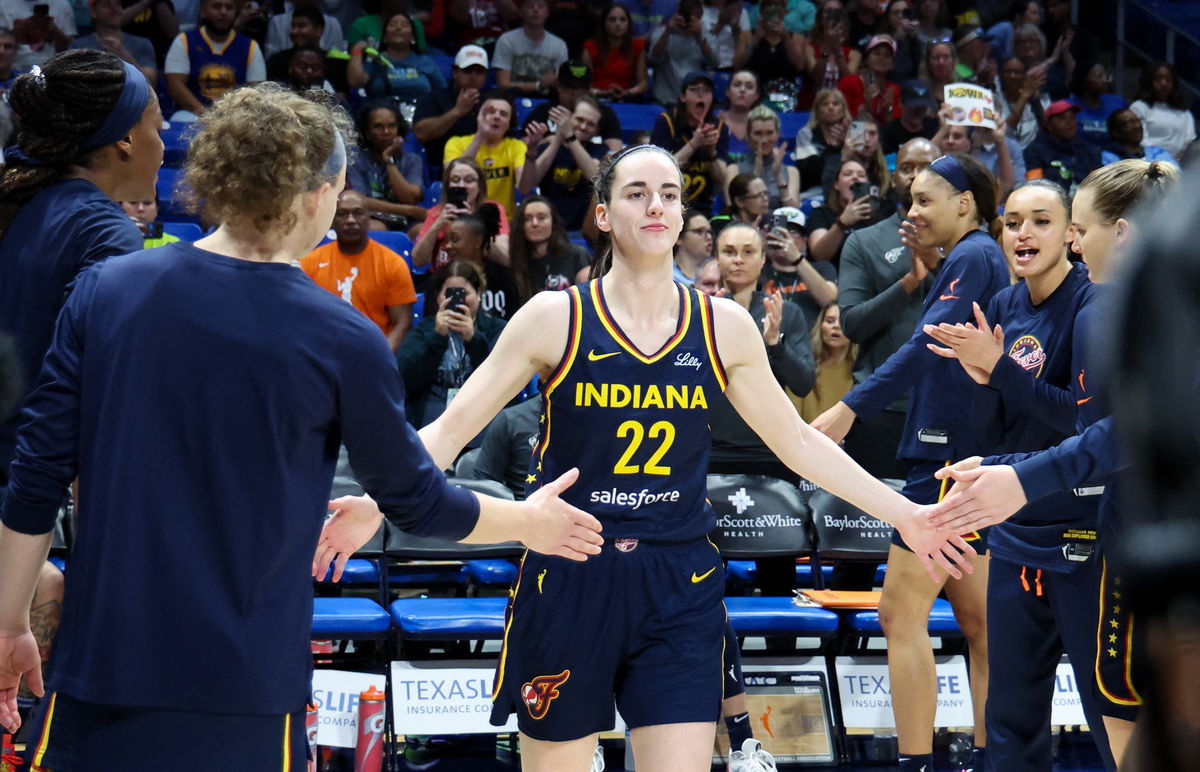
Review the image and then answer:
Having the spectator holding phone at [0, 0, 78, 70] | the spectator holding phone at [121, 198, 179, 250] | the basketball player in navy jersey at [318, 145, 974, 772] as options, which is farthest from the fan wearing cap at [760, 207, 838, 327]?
the spectator holding phone at [0, 0, 78, 70]

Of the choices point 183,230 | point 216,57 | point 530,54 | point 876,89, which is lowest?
point 183,230

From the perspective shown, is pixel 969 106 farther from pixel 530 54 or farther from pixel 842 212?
pixel 530 54

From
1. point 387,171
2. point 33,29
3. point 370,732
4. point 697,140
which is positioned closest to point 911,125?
point 697,140

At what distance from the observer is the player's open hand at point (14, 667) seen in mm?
2432

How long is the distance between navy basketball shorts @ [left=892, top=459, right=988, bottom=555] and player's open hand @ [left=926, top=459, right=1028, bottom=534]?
154 cm

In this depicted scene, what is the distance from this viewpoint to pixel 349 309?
92.9 inches

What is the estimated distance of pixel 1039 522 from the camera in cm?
420

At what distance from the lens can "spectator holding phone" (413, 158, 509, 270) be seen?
8602 mm

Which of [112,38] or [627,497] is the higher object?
[112,38]

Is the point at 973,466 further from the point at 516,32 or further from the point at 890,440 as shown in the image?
the point at 516,32

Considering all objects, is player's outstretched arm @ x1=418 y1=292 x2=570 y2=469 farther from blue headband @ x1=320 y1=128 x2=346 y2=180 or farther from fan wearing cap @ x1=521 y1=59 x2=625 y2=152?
fan wearing cap @ x1=521 y1=59 x2=625 y2=152

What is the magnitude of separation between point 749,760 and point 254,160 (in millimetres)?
4023

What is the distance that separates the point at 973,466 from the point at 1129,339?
2.89 metres

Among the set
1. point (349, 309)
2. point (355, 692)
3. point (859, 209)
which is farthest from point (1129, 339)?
point (859, 209)
